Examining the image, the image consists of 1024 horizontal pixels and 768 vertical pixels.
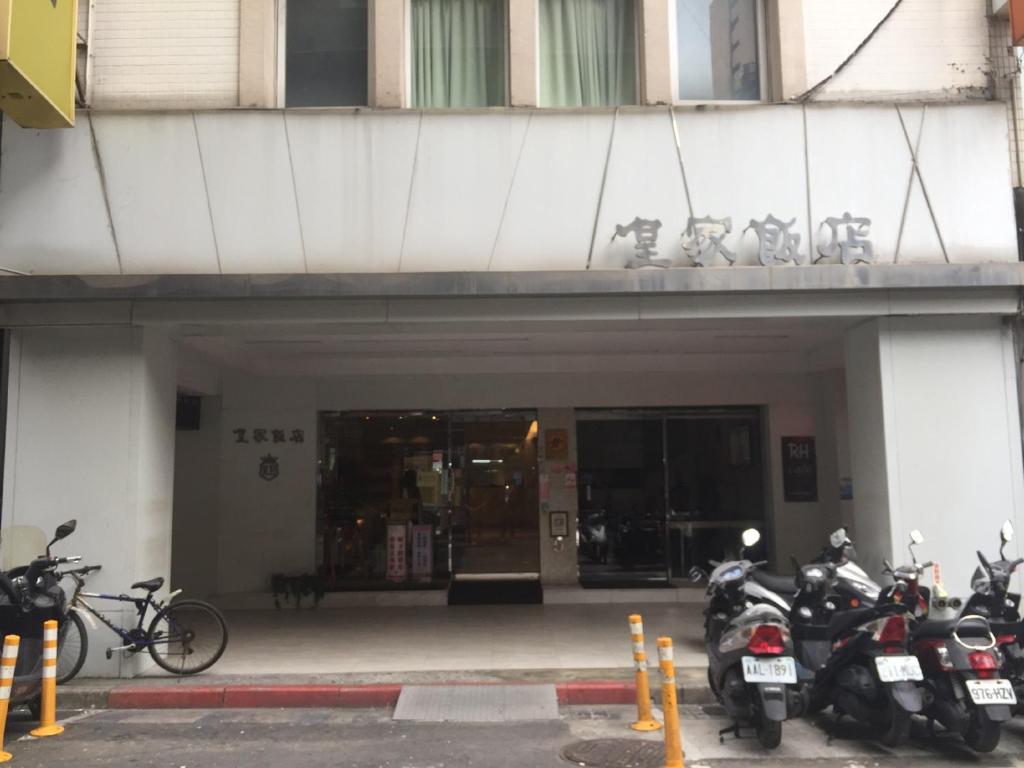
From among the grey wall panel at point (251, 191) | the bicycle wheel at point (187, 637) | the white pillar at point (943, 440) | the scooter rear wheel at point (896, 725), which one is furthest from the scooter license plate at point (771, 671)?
the grey wall panel at point (251, 191)

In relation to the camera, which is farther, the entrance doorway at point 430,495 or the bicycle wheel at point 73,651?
the entrance doorway at point 430,495

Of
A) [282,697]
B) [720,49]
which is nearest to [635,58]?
[720,49]

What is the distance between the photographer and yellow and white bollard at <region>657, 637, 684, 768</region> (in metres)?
5.57

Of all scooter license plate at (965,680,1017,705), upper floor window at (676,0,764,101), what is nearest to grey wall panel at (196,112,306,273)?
upper floor window at (676,0,764,101)

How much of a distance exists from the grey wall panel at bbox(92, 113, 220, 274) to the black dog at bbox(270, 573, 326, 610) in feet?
17.9

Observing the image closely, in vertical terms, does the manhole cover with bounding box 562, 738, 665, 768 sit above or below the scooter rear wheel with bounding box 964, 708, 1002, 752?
below

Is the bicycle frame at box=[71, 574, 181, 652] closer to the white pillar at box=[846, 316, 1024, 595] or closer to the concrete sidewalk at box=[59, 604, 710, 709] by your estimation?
the concrete sidewalk at box=[59, 604, 710, 709]

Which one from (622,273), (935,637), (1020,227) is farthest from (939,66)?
(935,637)

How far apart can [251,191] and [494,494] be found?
258 inches

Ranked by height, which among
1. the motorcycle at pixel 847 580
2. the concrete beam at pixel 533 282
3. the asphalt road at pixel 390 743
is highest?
the concrete beam at pixel 533 282

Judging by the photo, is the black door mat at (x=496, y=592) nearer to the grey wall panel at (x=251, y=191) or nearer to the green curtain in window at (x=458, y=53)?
the grey wall panel at (x=251, y=191)

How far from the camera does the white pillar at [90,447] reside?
8.49m

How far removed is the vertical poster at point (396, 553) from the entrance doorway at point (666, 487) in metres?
2.84

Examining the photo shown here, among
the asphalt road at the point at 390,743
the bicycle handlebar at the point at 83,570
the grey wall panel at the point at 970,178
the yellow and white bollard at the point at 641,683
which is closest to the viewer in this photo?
the asphalt road at the point at 390,743
